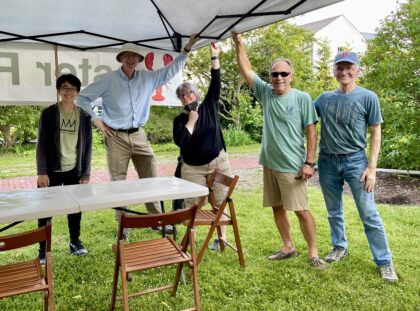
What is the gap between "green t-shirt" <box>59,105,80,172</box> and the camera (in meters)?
3.69

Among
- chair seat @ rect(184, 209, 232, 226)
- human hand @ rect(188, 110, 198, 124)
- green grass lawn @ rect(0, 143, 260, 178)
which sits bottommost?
green grass lawn @ rect(0, 143, 260, 178)

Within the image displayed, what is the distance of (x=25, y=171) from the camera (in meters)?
9.97

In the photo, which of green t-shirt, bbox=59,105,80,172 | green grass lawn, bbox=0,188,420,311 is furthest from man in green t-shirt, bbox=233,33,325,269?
green t-shirt, bbox=59,105,80,172

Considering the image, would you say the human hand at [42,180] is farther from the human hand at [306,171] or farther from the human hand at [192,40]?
the human hand at [306,171]

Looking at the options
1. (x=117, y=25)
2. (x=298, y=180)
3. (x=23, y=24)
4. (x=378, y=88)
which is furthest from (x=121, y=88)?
(x=378, y=88)

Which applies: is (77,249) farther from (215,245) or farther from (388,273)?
(388,273)

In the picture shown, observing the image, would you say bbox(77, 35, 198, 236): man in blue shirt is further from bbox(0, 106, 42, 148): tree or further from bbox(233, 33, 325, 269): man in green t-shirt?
bbox(0, 106, 42, 148): tree

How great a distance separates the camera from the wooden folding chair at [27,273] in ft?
6.68

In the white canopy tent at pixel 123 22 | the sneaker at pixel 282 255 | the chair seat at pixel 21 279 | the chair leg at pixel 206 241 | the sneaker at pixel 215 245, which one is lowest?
the sneaker at pixel 215 245

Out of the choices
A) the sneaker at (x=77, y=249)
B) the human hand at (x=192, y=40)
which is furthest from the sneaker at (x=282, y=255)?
the human hand at (x=192, y=40)

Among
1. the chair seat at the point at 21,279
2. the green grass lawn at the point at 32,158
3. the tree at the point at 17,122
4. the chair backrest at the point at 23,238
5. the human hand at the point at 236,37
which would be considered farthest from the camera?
the tree at the point at 17,122

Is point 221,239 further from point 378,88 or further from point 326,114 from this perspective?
point 378,88

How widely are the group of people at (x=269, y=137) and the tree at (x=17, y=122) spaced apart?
34.5 feet

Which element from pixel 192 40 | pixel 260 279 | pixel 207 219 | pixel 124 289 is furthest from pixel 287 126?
pixel 124 289
